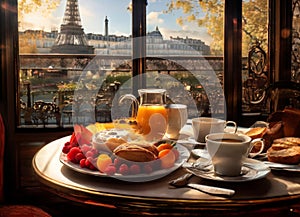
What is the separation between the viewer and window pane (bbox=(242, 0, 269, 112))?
12.3 ft

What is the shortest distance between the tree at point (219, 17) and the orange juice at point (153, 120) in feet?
6.57

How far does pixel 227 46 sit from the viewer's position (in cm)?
366

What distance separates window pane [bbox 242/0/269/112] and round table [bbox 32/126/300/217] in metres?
2.51

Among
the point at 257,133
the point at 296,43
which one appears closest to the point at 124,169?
the point at 257,133

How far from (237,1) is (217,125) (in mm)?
2131

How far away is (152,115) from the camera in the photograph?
5.81ft

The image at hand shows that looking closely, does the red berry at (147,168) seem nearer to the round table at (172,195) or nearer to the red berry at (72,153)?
the round table at (172,195)

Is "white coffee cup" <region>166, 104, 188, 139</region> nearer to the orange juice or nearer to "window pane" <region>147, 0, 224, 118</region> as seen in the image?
the orange juice

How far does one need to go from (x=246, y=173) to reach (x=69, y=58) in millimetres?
2631

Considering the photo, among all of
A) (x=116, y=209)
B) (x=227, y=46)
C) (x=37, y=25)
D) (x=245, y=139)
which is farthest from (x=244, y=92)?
(x=116, y=209)

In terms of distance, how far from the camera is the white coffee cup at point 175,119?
1826 mm

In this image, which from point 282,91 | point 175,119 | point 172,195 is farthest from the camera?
point 282,91

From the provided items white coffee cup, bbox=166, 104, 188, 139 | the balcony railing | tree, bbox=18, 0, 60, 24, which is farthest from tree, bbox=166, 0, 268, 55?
white coffee cup, bbox=166, 104, 188, 139

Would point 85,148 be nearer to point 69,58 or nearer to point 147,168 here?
point 147,168
